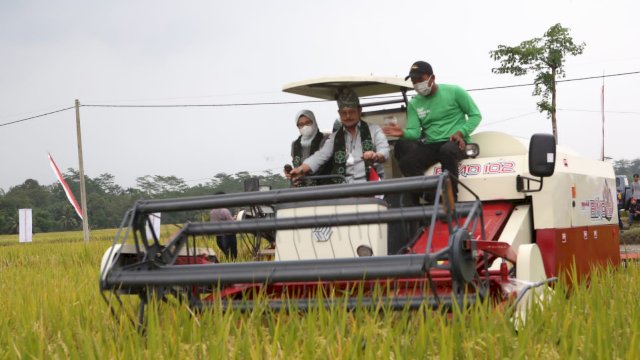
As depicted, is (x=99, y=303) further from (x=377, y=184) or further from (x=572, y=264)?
(x=572, y=264)

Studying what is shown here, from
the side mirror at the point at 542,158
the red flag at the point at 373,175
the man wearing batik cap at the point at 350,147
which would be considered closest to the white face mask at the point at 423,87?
the man wearing batik cap at the point at 350,147

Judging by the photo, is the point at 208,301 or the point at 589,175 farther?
the point at 589,175

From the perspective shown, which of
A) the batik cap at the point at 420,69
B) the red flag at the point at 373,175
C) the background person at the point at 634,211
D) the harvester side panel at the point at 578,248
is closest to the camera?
the harvester side panel at the point at 578,248

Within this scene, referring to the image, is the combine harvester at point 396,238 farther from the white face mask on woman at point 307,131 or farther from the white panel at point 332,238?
the white face mask on woman at point 307,131

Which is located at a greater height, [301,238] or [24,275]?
[301,238]

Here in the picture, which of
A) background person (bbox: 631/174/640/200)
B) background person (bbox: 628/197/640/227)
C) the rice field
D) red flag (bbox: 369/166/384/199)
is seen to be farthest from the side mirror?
background person (bbox: 631/174/640/200)

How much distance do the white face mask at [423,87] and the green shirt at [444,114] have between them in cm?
8

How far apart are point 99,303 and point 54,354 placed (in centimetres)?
225

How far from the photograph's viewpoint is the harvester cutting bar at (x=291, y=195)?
4.45 meters

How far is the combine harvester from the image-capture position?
14.1 ft

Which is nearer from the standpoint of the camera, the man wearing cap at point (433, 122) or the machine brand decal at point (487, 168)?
the machine brand decal at point (487, 168)

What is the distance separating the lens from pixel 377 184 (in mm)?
4527

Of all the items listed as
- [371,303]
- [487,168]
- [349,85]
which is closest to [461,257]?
[371,303]

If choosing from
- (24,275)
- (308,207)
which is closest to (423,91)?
(308,207)
